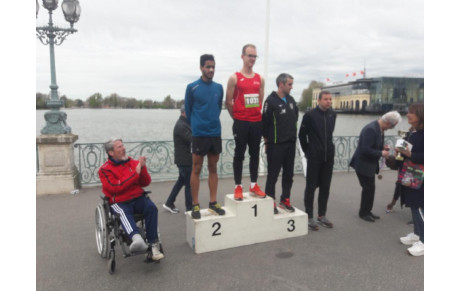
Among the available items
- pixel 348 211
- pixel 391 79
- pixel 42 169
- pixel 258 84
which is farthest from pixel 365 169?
pixel 391 79

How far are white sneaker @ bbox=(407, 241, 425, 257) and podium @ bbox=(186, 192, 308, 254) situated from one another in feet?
4.34

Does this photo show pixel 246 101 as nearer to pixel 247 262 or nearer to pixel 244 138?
pixel 244 138

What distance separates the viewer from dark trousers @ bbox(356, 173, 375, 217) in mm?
4926

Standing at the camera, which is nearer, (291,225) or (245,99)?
(245,99)

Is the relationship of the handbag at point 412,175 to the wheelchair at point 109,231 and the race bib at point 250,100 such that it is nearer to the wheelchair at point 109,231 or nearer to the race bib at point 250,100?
the race bib at point 250,100

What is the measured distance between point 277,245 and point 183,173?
6.19 feet

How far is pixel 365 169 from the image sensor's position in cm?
482

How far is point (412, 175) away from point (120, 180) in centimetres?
354

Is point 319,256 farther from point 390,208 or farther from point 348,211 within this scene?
point 390,208

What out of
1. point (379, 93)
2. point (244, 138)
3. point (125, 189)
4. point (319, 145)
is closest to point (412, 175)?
point (319, 145)

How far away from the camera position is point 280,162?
4395 mm

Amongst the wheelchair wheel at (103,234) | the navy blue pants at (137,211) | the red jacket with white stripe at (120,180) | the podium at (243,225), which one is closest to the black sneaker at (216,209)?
the podium at (243,225)

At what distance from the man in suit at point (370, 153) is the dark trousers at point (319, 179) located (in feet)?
1.84

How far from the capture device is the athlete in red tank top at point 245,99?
395 cm
